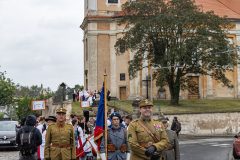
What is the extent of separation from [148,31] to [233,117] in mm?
11014

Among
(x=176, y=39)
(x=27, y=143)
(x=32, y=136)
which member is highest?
(x=176, y=39)

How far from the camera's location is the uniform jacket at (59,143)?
33.6 ft

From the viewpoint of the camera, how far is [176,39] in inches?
1858

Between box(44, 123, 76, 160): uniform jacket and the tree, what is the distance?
34938 millimetres

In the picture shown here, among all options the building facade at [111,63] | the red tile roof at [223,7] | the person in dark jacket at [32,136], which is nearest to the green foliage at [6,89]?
the building facade at [111,63]

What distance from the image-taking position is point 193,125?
141 feet

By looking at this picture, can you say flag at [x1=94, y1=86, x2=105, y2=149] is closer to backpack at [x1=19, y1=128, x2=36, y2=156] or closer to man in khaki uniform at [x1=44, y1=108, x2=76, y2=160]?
man in khaki uniform at [x1=44, y1=108, x2=76, y2=160]

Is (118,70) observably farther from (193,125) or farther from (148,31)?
(193,125)

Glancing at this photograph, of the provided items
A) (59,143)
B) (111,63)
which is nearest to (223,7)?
(111,63)

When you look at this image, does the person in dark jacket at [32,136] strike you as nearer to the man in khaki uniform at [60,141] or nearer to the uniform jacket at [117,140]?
the man in khaki uniform at [60,141]

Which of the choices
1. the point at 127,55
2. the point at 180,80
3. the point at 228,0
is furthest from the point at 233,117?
the point at 228,0

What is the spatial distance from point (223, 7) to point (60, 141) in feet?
198

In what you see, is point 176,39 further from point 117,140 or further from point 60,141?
point 60,141

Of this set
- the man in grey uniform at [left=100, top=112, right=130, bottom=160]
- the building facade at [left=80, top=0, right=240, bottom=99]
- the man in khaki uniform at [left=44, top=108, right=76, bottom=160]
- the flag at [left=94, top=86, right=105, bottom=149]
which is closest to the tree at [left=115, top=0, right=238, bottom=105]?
the building facade at [left=80, top=0, right=240, bottom=99]
